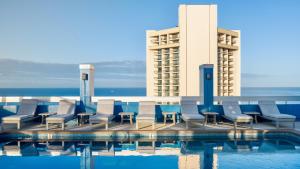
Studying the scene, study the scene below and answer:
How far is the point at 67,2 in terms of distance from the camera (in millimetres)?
19891

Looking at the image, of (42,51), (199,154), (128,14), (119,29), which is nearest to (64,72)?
(119,29)

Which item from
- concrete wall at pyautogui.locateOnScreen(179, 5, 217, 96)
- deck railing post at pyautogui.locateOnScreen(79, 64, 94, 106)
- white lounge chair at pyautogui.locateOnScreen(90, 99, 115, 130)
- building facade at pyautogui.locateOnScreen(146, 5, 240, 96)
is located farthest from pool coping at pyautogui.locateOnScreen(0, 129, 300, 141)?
concrete wall at pyautogui.locateOnScreen(179, 5, 217, 96)

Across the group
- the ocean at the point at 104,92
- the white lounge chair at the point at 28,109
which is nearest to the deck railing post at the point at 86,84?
the white lounge chair at the point at 28,109

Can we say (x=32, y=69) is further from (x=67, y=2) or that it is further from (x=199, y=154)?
(x=199, y=154)

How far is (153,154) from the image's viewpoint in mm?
5730

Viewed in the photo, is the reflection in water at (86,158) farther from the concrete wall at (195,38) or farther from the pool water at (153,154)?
the concrete wall at (195,38)

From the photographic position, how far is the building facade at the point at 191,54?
55.0 m

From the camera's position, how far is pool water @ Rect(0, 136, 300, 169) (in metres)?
5.05

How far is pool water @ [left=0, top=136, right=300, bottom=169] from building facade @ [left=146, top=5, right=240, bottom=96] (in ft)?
150

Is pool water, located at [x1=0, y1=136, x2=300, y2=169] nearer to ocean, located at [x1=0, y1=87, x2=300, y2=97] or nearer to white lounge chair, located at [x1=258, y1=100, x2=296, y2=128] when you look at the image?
white lounge chair, located at [x1=258, y1=100, x2=296, y2=128]

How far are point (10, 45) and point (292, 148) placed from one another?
24215mm

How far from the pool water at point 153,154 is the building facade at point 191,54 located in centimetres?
4568

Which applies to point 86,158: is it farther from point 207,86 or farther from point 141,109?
point 207,86

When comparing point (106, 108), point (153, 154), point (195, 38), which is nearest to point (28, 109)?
point (106, 108)
